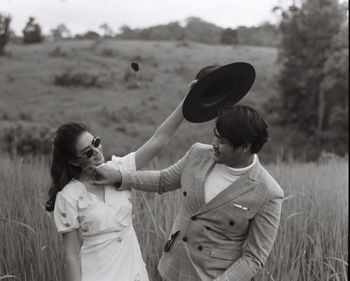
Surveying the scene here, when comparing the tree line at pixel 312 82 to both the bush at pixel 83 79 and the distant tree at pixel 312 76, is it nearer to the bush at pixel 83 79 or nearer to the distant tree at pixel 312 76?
the distant tree at pixel 312 76

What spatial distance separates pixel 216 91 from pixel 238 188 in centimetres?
40

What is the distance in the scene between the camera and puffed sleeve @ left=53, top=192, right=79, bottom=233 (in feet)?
6.12

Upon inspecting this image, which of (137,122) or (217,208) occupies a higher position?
(217,208)

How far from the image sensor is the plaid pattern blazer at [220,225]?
1805 mm

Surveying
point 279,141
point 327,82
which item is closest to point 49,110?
point 279,141

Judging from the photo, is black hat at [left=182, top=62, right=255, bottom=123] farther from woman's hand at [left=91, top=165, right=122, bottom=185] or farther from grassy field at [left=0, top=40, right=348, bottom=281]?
grassy field at [left=0, top=40, right=348, bottom=281]

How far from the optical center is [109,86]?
2648cm

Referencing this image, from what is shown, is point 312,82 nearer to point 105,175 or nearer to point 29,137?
point 29,137

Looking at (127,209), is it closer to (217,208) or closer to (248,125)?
(217,208)

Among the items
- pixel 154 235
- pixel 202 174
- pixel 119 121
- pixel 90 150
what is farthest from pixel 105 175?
pixel 119 121

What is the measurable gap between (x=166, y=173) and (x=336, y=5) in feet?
61.1

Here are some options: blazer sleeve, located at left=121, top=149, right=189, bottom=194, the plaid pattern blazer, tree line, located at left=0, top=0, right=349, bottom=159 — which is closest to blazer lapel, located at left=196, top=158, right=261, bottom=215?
the plaid pattern blazer

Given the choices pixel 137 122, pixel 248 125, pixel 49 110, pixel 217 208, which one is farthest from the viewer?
pixel 137 122

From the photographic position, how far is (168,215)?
3260 mm
